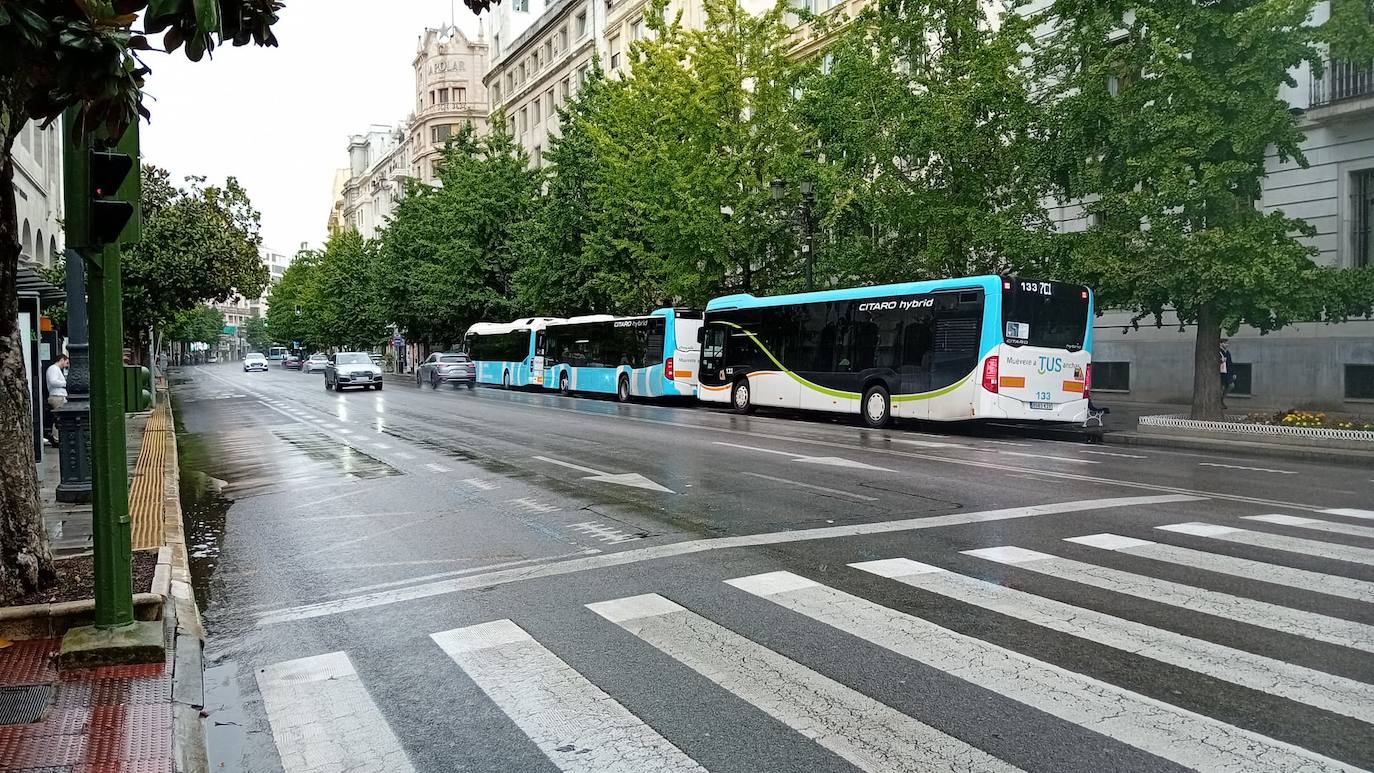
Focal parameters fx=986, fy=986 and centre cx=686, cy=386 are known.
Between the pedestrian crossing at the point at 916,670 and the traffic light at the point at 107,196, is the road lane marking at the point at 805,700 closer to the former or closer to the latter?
the pedestrian crossing at the point at 916,670

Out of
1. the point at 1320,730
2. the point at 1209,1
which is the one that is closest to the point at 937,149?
the point at 1209,1

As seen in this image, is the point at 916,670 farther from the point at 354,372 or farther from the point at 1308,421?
the point at 354,372

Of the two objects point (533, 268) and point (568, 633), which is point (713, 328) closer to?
point (533, 268)

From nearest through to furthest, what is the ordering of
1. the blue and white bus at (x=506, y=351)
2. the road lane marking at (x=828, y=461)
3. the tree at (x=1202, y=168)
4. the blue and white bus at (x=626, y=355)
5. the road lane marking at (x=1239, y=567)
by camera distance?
the road lane marking at (x=1239, y=567)
the road lane marking at (x=828, y=461)
the tree at (x=1202, y=168)
the blue and white bus at (x=626, y=355)
the blue and white bus at (x=506, y=351)

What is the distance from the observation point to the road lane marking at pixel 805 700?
3799 mm

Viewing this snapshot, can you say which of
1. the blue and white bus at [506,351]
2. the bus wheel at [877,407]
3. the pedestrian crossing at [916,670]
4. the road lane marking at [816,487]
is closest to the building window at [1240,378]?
the bus wheel at [877,407]

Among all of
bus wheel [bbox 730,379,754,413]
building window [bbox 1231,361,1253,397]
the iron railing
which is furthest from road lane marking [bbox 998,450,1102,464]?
the iron railing

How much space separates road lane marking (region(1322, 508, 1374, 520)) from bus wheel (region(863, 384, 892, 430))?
39.5 ft

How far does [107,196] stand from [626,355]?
94.3ft

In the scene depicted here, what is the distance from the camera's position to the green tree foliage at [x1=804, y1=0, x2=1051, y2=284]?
2188 centimetres

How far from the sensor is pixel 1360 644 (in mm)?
5129

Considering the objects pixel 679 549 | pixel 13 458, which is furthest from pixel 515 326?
pixel 13 458

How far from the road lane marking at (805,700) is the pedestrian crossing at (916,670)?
0.01 metres

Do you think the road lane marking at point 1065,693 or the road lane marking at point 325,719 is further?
the road lane marking at point 325,719
